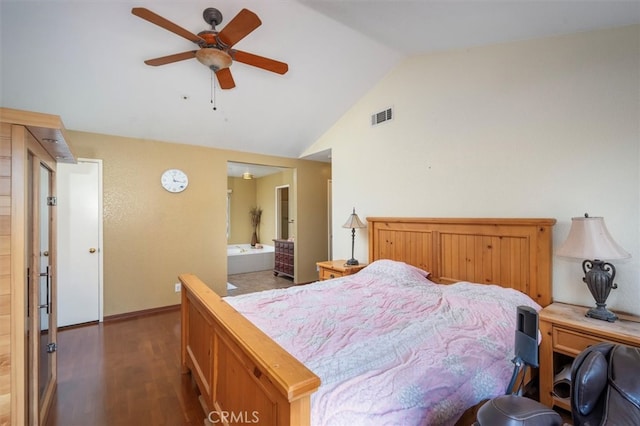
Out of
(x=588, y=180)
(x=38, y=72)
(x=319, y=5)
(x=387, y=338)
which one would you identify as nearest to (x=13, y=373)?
(x=387, y=338)

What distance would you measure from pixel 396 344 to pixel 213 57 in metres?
2.31

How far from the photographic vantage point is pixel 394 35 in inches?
105

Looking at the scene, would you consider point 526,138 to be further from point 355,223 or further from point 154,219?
point 154,219

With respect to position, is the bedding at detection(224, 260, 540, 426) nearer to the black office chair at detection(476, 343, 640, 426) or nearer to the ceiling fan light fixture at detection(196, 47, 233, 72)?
the black office chair at detection(476, 343, 640, 426)

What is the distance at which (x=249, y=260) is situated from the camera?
21.5 feet

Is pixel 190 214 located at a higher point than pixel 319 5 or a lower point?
lower

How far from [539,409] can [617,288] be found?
1.82 m

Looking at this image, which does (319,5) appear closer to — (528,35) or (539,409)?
(528,35)

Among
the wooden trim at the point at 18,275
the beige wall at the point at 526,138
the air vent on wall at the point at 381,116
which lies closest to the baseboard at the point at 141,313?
the wooden trim at the point at 18,275

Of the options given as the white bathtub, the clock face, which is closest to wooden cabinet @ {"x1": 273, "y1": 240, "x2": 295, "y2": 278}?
the white bathtub

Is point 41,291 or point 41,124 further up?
point 41,124

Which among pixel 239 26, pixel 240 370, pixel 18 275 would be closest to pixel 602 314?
pixel 240 370

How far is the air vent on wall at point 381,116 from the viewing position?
3537 mm

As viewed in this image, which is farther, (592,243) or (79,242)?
(79,242)
